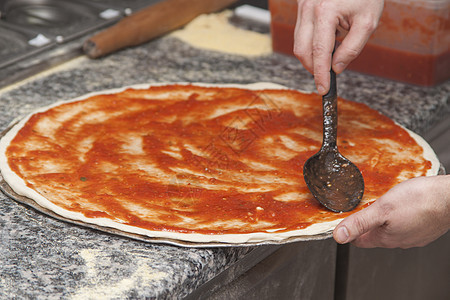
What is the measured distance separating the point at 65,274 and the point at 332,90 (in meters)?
0.71

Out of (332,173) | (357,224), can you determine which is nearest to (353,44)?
(332,173)

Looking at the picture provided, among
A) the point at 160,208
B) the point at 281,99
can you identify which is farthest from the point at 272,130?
the point at 160,208

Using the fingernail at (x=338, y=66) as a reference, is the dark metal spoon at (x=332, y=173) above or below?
below

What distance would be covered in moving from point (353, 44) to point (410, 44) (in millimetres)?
555

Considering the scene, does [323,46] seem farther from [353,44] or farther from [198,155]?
[198,155]

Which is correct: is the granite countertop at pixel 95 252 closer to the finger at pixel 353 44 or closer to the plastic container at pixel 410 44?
the plastic container at pixel 410 44

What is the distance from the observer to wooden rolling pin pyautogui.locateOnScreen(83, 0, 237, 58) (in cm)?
216

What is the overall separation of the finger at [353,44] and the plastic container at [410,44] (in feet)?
1.59

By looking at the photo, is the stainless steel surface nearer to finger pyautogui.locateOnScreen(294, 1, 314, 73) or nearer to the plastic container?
the plastic container

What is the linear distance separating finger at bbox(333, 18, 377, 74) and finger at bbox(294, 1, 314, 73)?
62 mm

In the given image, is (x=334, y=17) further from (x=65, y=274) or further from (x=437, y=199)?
(x=65, y=274)

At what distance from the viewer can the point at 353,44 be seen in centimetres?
145

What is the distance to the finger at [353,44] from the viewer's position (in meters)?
1.45

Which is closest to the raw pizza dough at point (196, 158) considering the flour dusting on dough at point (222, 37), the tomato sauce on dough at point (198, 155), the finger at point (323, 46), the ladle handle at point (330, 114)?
the tomato sauce on dough at point (198, 155)
